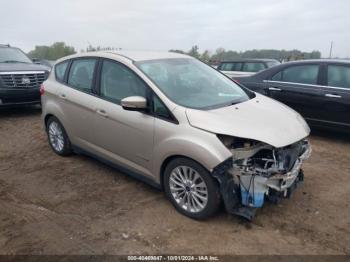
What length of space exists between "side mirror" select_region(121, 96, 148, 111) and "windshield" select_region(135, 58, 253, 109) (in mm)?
277

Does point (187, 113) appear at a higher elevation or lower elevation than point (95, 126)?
higher

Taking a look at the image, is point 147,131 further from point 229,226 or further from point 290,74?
point 290,74

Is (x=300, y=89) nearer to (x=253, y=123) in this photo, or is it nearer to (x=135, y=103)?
(x=253, y=123)

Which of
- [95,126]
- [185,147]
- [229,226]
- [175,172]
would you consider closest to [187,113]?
[185,147]

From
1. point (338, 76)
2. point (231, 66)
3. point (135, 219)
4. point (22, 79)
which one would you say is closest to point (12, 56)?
point (22, 79)

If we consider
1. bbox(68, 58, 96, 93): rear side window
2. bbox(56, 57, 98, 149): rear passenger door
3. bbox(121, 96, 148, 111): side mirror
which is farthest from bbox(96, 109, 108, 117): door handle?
bbox(121, 96, 148, 111): side mirror

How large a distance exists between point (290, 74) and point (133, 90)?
4.05 meters

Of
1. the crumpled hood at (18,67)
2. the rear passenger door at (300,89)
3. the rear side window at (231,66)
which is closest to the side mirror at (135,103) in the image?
the rear passenger door at (300,89)

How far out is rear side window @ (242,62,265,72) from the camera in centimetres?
1277

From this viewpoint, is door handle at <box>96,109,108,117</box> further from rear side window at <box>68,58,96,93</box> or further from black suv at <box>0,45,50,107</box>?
black suv at <box>0,45,50,107</box>

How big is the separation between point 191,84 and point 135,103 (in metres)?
0.82

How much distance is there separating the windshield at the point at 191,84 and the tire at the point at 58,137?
2.00 meters

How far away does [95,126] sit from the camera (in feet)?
15.7

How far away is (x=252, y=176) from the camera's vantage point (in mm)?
3525
